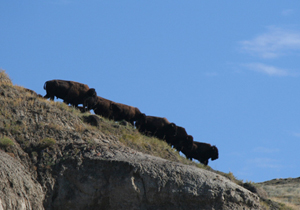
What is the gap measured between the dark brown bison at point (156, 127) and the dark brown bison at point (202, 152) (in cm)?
195

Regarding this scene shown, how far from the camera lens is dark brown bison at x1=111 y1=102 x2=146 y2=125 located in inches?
1283

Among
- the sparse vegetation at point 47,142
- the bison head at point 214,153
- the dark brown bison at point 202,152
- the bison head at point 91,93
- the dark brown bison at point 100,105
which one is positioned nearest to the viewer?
the sparse vegetation at point 47,142

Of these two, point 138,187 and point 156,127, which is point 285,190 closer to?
point 156,127

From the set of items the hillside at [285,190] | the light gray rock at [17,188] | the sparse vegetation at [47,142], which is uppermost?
the hillside at [285,190]

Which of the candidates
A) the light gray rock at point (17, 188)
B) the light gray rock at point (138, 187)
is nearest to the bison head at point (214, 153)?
the light gray rock at point (138, 187)

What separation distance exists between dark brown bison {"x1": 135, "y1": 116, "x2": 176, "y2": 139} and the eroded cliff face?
10645mm

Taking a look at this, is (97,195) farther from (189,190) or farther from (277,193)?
(277,193)

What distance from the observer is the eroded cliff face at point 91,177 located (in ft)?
62.7

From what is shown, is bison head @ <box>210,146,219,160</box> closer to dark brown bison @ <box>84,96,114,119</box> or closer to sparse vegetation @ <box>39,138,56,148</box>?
dark brown bison @ <box>84,96,114,119</box>

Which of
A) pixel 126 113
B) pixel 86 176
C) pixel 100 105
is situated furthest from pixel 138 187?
pixel 126 113

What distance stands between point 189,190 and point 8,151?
7.02m

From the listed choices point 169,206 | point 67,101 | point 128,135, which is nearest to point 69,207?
point 169,206

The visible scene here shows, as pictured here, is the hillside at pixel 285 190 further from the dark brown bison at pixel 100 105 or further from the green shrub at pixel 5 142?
the green shrub at pixel 5 142

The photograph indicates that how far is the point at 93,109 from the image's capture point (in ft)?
101
